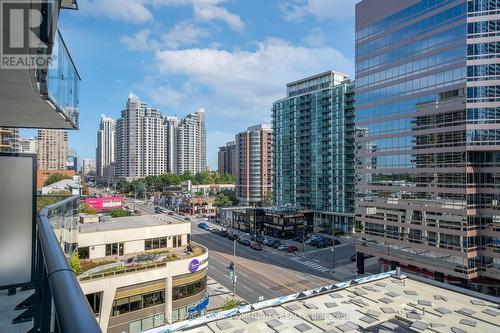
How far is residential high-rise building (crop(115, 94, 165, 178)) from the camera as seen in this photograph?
17350 cm

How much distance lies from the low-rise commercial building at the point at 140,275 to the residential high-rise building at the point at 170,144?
505 feet

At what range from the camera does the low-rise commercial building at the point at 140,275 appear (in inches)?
1028

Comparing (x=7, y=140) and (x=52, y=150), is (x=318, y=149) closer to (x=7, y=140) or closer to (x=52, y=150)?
(x=7, y=140)

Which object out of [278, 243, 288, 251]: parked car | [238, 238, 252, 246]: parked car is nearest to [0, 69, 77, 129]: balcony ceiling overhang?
[278, 243, 288, 251]: parked car

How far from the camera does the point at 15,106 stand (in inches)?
198

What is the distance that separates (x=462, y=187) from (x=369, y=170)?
13.4m

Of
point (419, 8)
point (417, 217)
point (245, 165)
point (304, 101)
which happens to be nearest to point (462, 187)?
point (417, 217)

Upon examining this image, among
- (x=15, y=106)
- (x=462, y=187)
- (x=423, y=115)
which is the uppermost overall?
(x=423, y=115)

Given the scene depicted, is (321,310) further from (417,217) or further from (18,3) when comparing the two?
(417,217)

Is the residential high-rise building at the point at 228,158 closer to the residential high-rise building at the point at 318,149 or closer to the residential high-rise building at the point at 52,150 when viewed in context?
the residential high-rise building at the point at 52,150

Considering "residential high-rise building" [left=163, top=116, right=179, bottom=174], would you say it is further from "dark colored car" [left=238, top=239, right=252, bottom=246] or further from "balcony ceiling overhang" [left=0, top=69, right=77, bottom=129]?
"balcony ceiling overhang" [left=0, top=69, right=77, bottom=129]

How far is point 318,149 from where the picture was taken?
79.0 m

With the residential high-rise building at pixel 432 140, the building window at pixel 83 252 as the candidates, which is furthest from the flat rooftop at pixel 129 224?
the residential high-rise building at pixel 432 140

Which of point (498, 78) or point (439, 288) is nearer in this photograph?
point (439, 288)
